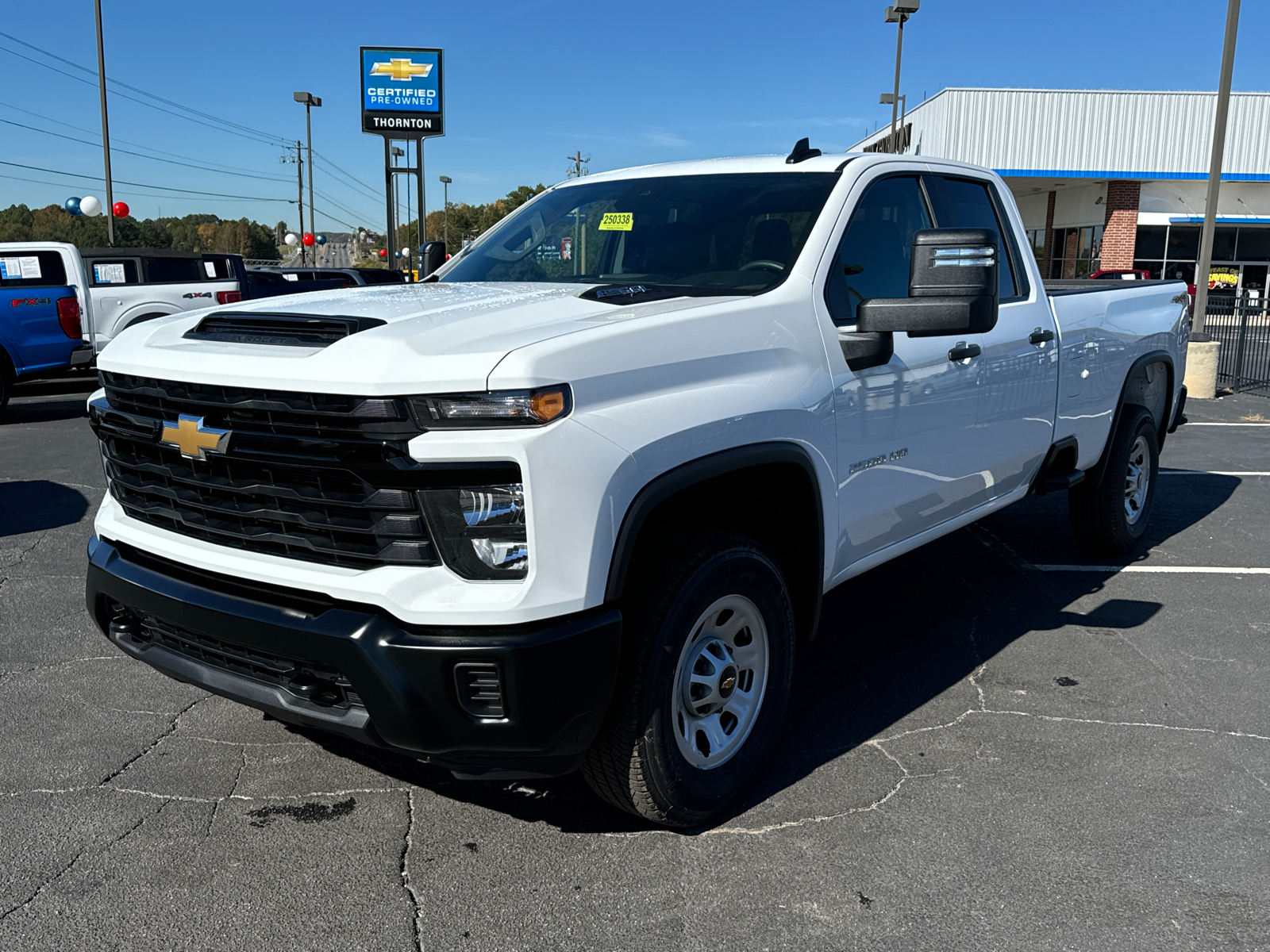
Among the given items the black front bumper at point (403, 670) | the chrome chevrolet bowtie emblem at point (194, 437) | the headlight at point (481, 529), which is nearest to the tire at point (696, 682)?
the black front bumper at point (403, 670)

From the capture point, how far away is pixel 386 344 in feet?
8.60

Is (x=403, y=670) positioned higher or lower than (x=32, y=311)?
lower

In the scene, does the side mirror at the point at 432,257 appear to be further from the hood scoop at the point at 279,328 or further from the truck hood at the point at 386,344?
the hood scoop at the point at 279,328

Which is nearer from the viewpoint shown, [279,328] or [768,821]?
[279,328]

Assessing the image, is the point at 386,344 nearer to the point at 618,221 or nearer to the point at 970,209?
the point at 618,221

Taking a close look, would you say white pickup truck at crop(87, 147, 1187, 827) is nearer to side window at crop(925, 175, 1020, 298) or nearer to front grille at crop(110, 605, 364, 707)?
front grille at crop(110, 605, 364, 707)

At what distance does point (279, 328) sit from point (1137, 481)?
5240 mm

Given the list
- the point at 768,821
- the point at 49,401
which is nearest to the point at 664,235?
the point at 768,821

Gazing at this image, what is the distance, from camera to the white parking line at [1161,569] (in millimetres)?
6016

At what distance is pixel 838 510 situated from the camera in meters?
3.56

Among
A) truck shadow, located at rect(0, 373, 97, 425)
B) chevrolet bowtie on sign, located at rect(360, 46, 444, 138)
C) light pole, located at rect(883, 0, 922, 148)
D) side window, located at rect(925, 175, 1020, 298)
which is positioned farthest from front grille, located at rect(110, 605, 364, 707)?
chevrolet bowtie on sign, located at rect(360, 46, 444, 138)

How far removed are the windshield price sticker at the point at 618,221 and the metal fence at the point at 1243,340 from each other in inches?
537

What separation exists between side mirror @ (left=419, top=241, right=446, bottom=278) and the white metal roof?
30605mm

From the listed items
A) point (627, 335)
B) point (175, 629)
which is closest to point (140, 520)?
point (175, 629)
